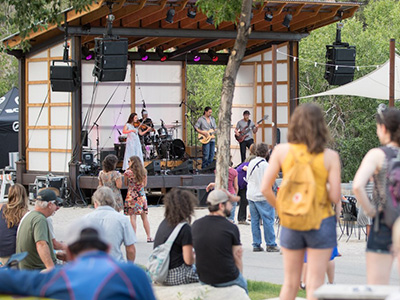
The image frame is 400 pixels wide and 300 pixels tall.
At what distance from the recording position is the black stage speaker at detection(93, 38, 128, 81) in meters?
16.9

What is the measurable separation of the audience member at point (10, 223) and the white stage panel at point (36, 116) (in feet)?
40.2

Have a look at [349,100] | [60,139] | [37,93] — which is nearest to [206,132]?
[60,139]

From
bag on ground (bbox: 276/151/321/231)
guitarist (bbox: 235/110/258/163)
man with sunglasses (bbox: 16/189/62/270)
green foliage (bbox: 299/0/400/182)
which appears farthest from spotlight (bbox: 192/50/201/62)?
bag on ground (bbox: 276/151/321/231)

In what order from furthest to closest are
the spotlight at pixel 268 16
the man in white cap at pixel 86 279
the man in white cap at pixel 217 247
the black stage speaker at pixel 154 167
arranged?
the spotlight at pixel 268 16 → the black stage speaker at pixel 154 167 → the man in white cap at pixel 217 247 → the man in white cap at pixel 86 279

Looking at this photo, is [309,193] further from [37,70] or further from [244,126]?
[244,126]

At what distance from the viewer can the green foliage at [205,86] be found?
35562 mm

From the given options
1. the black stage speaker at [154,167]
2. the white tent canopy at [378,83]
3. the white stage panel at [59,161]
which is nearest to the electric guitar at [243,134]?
the black stage speaker at [154,167]

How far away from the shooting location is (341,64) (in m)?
19.5

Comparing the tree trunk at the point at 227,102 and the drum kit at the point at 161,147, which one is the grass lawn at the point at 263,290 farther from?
the drum kit at the point at 161,147

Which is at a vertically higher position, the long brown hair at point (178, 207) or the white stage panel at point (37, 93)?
the white stage panel at point (37, 93)

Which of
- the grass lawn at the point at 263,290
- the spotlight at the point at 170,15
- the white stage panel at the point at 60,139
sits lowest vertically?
the grass lawn at the point at 263,290

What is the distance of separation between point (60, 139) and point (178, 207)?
12.8m

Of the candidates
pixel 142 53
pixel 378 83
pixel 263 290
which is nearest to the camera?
pixel 263 290

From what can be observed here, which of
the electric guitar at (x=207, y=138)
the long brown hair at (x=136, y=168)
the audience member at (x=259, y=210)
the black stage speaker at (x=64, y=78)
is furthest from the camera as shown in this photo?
the electric guitar at (x=207, y=138)
